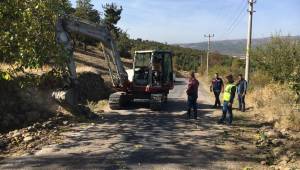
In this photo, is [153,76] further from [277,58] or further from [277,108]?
[277,58]

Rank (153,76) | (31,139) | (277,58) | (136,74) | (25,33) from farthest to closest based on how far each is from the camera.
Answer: (277,58) < (136,74) < (153,76) < (25,33) < (31,139)

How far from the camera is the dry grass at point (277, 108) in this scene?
16.2 meters

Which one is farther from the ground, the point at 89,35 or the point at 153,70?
the point at 89,35

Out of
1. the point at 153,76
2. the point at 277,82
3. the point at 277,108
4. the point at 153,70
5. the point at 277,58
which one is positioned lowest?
the point at 277,108

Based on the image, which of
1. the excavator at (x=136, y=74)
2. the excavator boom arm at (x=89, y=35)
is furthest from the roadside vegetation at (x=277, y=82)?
the excavator boom arm at (x=89, y=35)

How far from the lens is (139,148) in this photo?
12.1 metres

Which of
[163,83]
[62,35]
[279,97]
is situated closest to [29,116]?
[62,35]

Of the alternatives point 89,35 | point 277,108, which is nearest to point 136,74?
point 89,35

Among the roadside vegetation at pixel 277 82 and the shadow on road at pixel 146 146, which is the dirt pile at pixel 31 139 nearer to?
the shadow on road at pixel 146 146

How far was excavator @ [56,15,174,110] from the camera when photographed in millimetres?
19859

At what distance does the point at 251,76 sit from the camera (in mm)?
33688

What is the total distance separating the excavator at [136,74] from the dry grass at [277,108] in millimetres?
4250

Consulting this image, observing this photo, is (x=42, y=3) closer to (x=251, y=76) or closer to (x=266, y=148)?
(x=266, y=148)

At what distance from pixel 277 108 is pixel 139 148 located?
8.39 m
